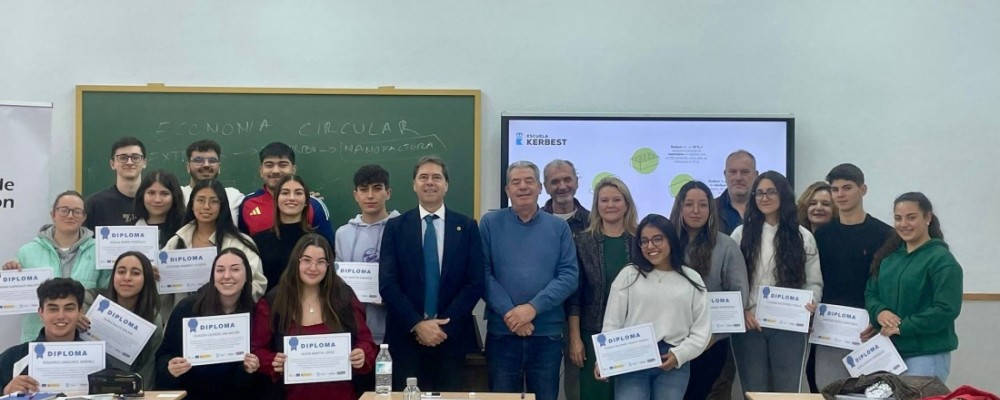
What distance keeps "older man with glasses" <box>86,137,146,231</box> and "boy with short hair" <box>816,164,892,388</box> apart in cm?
396

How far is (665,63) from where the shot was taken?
17.5 ft

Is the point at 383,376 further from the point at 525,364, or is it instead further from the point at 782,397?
the point at 782,397

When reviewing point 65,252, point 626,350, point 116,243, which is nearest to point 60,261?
point 65,252

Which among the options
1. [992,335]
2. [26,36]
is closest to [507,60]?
[26,36]

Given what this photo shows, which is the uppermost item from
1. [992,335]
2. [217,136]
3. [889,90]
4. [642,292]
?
[889,90]

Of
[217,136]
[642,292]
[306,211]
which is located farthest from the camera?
[217,136]

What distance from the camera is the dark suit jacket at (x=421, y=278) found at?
13.1 feet

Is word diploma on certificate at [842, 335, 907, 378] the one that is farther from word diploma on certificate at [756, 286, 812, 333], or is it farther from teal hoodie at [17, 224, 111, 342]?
teal hoodie at [17, 224, 111, 342]

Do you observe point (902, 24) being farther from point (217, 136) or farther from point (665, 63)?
point (217, 136)

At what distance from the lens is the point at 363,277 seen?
4090 millimetres

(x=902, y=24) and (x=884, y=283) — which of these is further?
(x=902, y=24)

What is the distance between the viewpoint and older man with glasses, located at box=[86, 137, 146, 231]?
4426mm

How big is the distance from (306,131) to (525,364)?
2.31m

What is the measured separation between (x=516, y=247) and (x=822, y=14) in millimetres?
2941
